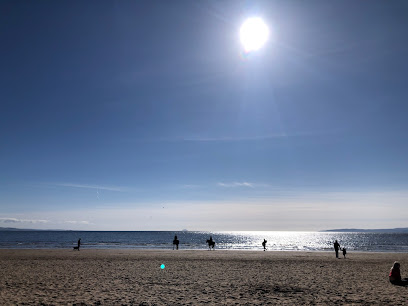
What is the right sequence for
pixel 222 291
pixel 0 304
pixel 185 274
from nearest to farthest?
pixel 0 304
pixel 222 291
pixel 185 274

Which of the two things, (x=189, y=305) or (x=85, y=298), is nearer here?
(x=189, y=305)

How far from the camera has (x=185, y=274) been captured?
19828 mm

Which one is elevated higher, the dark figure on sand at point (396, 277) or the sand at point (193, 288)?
the dark figure on sand at point (396, 277)

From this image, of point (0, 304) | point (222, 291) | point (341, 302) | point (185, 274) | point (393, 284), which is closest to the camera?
point (0, 304)

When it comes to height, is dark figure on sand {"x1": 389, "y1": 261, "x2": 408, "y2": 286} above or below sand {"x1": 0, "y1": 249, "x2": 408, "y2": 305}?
above

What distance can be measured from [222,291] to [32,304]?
27.4 feet

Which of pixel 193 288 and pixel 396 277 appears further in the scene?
pixel 396 277

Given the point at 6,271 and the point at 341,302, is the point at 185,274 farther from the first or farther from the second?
the point at 6,271

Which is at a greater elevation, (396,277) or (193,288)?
(396,277)

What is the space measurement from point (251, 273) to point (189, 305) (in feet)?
32.5

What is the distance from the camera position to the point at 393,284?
16203mm

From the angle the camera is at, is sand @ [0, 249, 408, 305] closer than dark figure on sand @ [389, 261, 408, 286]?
Yes

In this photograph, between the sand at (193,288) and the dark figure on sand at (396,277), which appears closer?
the sand at (193,288)

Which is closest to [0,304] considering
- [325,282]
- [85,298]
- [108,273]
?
[85,298]
